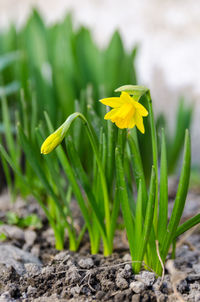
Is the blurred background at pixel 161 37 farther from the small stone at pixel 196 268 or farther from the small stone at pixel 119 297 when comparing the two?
the small stone at pixel 119 297

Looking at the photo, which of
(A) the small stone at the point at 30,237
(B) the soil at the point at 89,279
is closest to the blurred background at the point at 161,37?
(A) the small stone at the point at 30,237

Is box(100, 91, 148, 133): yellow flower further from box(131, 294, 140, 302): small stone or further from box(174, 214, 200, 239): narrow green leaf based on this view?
box(131, 294, 140, 302): small stone

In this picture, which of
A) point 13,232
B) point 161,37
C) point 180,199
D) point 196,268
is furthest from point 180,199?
point 161,37

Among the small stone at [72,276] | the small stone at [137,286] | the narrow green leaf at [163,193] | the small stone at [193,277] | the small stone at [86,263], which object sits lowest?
the small stone at [193,277]

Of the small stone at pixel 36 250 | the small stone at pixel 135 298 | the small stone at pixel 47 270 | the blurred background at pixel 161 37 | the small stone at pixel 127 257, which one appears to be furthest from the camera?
the blurred background at pixel 161 37

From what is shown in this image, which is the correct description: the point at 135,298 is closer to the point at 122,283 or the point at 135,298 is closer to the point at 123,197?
the point at 122,283

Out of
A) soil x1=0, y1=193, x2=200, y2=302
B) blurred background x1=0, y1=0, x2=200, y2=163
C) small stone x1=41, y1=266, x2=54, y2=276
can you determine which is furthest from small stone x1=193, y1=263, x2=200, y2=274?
blurred background x1=0, y1=0, x2=200, y2=163
